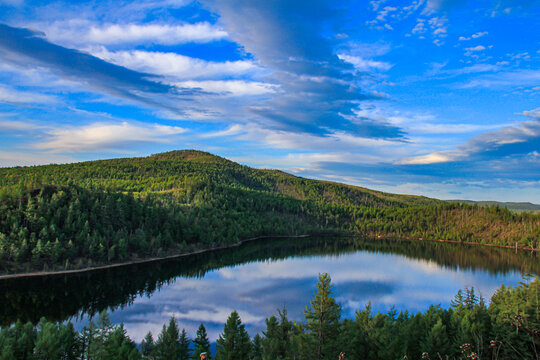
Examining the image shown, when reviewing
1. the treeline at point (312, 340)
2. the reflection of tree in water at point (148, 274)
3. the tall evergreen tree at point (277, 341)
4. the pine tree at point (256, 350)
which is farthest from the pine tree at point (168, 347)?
the reflection of tree in water at point (148, 274)

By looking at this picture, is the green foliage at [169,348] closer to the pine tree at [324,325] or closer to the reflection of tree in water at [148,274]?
the pine tree at [324,325]

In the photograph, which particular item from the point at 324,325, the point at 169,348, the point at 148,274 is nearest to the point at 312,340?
the point at 324,325

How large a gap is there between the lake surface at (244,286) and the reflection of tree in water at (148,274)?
0.70ft

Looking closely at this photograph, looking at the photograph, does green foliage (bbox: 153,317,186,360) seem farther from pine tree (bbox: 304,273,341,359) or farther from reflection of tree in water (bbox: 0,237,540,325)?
reflection of tree in water (bbox: 0,237,540,325)

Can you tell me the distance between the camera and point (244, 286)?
86.1 meters

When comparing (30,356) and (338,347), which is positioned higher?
(338,347)

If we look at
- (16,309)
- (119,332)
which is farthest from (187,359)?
(16,309)

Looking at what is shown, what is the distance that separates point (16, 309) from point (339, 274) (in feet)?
254

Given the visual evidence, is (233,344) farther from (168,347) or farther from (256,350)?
(168,347)

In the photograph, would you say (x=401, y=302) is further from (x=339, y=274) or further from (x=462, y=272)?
(x=462, y=272)

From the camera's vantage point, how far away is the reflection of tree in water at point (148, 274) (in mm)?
63656

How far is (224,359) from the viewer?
34969 millimetres

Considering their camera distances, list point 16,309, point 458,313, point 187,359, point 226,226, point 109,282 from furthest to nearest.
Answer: point 226,226
point 109,282
point 16,309
point 458,313
point 187,359

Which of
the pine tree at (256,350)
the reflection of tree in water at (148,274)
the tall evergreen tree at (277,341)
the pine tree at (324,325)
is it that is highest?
the pine tree at (324,325)
